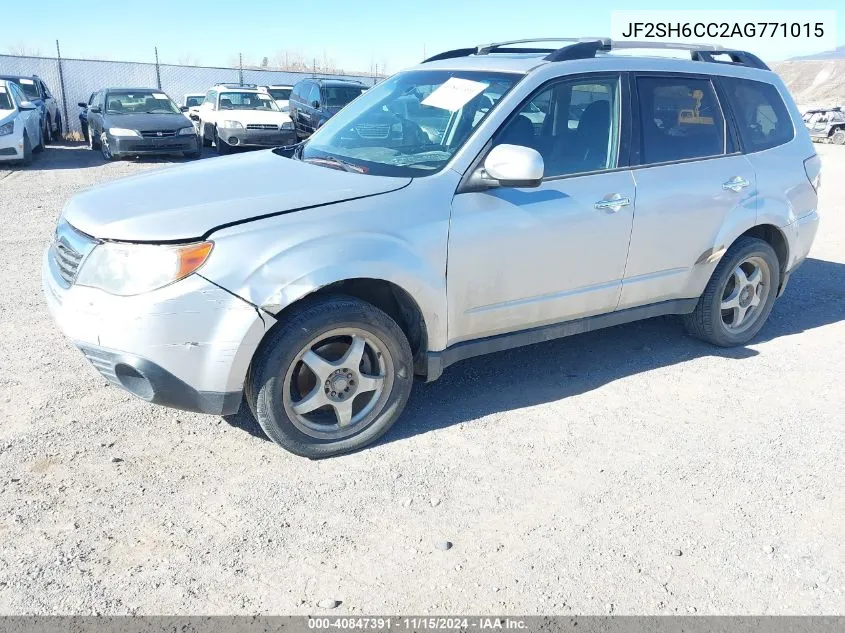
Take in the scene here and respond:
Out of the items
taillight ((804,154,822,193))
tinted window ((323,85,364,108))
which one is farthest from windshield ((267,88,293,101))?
taillight ((804,154,822,193))

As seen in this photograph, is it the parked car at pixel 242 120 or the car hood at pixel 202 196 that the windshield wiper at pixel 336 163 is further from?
the parked car at pixel 242 120

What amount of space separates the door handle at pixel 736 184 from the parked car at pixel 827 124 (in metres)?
23.7

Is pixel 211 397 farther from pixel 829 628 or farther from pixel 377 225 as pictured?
pixel 829 628

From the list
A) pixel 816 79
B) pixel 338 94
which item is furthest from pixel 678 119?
pixel 816 79

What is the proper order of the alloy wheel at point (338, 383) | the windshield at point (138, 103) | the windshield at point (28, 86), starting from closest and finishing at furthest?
1. the alloy wheel at point (338, 383)
2. the windshield at point (138, 103)
3. the windshield at point (28, 86)

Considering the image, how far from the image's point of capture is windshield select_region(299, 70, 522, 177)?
378 centimetres

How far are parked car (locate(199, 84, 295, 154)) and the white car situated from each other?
11.9ft

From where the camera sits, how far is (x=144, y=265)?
3027 millimetres

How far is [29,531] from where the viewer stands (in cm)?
287

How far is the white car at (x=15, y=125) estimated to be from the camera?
1291cm

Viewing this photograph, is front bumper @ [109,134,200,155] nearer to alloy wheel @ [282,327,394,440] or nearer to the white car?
the white car

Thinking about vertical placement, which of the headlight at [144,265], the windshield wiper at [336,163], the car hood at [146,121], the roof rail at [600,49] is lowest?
the car hood at [146,121]

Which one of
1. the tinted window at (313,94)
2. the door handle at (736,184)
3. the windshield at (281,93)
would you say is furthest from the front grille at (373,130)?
the windshield at (281,93)

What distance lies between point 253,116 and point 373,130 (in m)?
12.4
